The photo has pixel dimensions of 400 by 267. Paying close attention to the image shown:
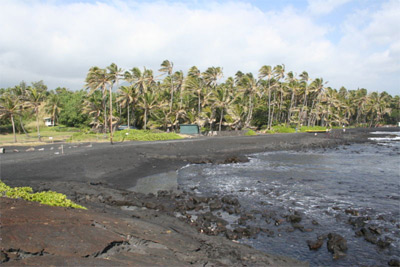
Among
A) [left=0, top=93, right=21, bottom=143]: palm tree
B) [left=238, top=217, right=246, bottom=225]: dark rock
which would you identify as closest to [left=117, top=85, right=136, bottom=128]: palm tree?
[left=0, top=93, right=21, bottom=143]: palm tree

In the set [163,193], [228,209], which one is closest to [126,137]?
[163,193]

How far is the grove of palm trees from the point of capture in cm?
5266

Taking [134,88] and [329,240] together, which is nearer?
[329,240]

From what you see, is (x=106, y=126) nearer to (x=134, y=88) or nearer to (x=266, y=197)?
(x=134, y=88)

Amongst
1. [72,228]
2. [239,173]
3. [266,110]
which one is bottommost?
[239,173]

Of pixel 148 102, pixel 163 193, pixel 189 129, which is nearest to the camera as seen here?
pixel 163 193

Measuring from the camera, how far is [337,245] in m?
10.8

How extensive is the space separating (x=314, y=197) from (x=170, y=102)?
55.0 m

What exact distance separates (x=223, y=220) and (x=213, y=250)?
12.4 feet

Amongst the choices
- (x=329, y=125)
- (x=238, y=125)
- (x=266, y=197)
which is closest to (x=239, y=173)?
(x=266, y=197)

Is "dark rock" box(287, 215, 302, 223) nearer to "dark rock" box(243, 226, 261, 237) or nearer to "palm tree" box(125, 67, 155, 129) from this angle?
"dark rock" box(243, 226, 261, 237)

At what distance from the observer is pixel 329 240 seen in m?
11.1

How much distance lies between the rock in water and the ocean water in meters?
0.18

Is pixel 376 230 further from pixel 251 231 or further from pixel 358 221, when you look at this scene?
pixel 251 231
